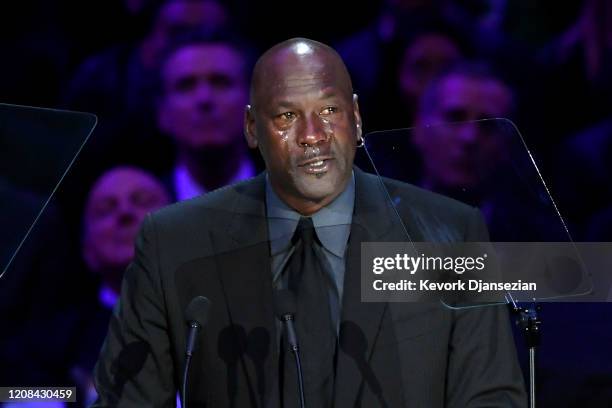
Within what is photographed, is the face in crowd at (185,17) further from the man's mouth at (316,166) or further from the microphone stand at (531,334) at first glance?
the microphone stand at (531,334)

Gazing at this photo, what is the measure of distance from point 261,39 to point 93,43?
0.62 metres

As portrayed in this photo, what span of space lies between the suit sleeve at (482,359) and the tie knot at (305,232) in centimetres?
36

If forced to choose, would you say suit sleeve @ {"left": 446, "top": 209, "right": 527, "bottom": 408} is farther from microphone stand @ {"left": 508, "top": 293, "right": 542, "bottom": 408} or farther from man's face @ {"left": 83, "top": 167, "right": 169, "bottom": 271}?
man's face @ {"left": 83, "top": 167, "right": 169, "bottom": 271}

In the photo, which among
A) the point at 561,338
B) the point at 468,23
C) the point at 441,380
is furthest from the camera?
the point at 468,23

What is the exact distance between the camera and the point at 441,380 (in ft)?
8.20

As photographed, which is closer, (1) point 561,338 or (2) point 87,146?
(1) point 561,338

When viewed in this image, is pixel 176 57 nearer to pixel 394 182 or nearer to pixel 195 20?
pixel 195 20

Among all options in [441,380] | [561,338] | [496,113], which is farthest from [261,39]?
[441,380]

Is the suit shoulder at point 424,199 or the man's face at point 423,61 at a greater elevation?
the man's face at point 423,61

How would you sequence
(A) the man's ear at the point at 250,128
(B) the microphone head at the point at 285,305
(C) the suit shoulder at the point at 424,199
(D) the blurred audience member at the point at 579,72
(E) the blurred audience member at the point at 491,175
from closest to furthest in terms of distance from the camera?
1. (B) the microphone head at the point at 285,305
2. (E) the blurred audience member at the point at 491,175
3. (C) the suit shoulder at the point at 424,199
4. (A) the man's ear at the point at 250,128
5. (D) the blurred audience member at the point at 579,72

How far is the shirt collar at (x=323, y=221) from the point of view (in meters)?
2.60

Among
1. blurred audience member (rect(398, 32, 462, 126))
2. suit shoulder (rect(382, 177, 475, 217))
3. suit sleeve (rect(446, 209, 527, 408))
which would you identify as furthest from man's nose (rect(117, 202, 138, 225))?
suit sleeve (rect(446, 209, 527, 408))

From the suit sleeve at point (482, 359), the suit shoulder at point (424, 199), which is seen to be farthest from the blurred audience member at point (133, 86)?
the suit sleeve at point (482, 359)

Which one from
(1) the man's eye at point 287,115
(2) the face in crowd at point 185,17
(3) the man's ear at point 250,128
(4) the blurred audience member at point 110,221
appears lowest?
(1) the man's eye at point 287,115
